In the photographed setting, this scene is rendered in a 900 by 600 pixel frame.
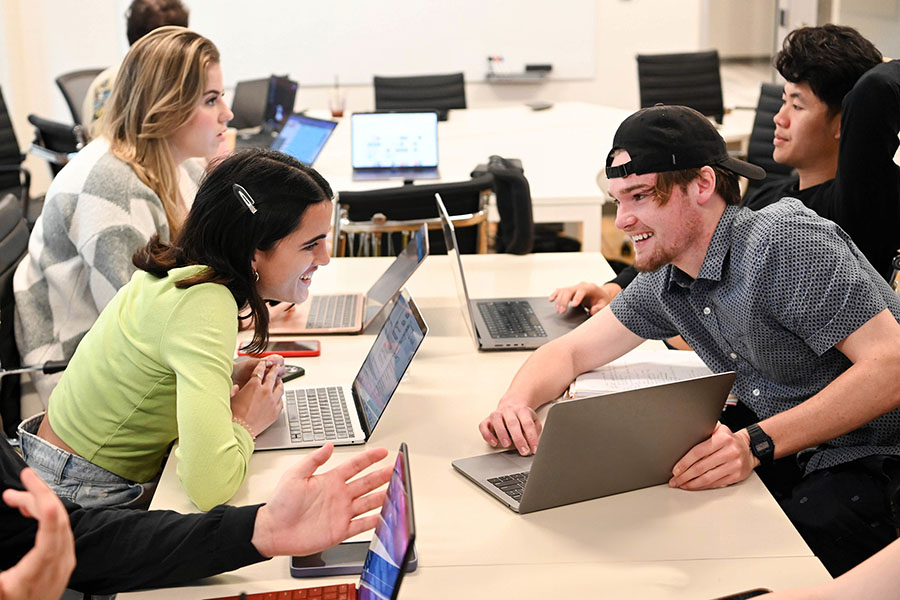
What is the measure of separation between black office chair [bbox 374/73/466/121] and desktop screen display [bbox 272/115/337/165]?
56.7 inches

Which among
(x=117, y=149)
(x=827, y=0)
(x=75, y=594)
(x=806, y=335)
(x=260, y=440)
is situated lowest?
(x=75, y=594)

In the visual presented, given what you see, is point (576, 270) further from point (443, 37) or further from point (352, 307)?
point (443, 37)

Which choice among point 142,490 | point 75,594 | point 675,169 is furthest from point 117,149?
point 675,169

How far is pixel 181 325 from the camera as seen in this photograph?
1.68 metres

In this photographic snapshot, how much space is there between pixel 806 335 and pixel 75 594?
139cm

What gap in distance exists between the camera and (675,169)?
187cm

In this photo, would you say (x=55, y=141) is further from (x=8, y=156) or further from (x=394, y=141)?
(x=394, y=141)

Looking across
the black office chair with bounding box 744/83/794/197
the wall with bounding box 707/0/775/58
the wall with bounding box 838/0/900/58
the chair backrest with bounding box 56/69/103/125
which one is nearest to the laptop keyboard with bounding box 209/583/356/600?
the black office chair with bounding box 744/83/794/197

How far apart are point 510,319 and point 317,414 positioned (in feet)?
2.35

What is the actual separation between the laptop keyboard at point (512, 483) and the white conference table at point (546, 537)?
1.3 inches

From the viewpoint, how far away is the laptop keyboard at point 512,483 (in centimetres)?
160

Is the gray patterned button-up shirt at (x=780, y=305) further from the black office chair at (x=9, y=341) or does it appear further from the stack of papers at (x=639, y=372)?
the black office chair at (x=9, y=341)

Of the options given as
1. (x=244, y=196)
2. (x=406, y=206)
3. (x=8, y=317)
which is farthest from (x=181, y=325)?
(x=406, y=206)

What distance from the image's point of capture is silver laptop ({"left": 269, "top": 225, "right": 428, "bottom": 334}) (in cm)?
245
